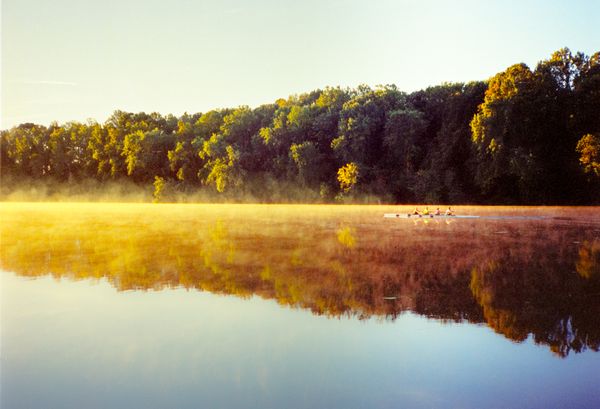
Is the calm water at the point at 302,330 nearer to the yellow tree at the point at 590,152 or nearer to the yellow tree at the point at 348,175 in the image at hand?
the yellow tree at the point at 590,152

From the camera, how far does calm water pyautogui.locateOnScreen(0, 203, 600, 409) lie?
17.3 ft

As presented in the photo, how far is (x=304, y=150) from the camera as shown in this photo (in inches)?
2682

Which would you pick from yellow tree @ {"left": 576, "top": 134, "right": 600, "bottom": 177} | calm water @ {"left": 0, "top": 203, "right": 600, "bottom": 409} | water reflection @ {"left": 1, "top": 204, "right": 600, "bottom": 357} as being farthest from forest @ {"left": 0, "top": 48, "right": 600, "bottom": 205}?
calm water @ {"left": 0, "top": 203, "right": 600, "bottom": 409}

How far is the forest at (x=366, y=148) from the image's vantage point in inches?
2052

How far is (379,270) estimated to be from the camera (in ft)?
39.8

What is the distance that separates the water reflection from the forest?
34.4 m

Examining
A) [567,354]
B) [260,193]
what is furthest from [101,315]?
[260,193]

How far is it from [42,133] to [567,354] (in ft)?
373

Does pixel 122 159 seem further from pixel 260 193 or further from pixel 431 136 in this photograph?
pixel 431 136

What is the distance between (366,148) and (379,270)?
5495cm

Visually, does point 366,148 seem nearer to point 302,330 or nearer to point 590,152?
point 590,152

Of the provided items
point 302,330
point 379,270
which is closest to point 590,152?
point 379,270

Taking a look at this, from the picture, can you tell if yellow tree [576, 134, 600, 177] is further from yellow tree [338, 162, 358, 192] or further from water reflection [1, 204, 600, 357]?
water reflection [1, 204, 600, 357]

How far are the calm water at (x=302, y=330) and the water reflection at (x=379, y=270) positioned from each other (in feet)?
0.19
